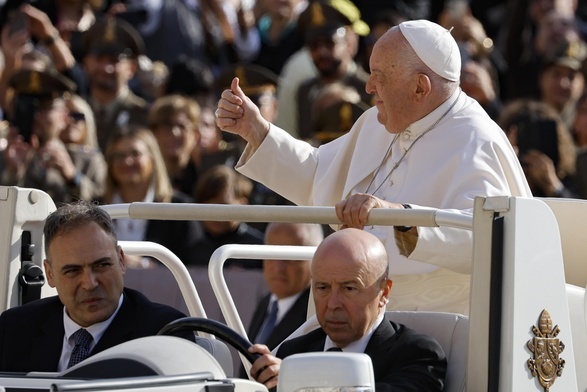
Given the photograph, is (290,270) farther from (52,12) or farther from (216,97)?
(52,12)

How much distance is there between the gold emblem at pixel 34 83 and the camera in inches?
451

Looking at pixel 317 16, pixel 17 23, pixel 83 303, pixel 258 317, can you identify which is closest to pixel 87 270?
pixel 83 303

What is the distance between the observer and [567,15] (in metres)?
12.6

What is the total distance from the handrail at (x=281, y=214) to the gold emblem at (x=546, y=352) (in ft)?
1.31

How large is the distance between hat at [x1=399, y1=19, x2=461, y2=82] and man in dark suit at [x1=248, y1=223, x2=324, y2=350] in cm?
245

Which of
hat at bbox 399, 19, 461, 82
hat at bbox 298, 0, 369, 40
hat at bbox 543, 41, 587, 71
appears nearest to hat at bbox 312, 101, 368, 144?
hat at bbox 298, 0, 369, 40

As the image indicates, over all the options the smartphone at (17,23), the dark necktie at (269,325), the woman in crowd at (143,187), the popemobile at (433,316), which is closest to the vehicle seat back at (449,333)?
the popemobile at (433,316)

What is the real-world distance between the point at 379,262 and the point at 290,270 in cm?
362

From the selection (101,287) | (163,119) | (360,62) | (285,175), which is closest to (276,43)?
(360,62)

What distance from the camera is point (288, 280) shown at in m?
8.45

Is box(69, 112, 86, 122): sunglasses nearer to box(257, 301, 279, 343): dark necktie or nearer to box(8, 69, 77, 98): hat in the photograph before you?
box(8, 69, 77, 98): hat

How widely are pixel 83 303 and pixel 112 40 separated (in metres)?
7.28

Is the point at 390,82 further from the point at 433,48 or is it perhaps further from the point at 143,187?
the point at 143,187

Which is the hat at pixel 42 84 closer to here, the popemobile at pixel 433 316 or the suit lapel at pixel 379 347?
the popemobile at pixel 433 316
